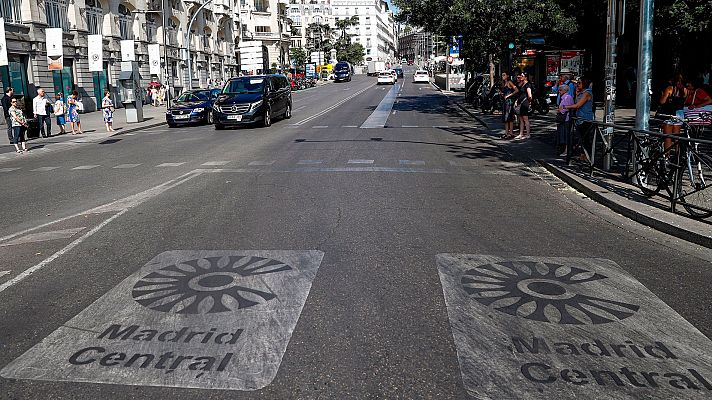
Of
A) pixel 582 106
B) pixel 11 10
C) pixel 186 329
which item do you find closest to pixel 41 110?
pixel 11 10

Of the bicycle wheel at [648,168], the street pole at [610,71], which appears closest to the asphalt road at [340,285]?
the bicycle wheel at [648,168]

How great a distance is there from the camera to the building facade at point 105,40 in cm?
3206

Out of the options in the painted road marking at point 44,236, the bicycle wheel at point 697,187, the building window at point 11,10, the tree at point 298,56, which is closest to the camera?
the painted road marking at point 44,236

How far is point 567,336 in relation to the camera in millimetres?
4305

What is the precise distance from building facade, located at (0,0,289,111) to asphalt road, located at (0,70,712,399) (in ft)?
79.1

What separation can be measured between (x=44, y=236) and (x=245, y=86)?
18032 millimetres

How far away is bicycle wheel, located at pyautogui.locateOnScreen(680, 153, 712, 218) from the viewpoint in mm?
7488

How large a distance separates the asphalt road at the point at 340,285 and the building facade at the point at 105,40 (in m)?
24.1

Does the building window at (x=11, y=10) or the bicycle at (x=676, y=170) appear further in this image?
the building window at (x=11, y=10)

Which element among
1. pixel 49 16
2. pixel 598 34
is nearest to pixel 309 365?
pixel 598 34

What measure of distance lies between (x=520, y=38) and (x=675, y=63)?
25.4ft

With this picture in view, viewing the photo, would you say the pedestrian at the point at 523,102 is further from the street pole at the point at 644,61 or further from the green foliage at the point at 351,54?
the green foliage at the point at 351,54

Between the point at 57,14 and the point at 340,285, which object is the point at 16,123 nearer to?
the point at 340,285

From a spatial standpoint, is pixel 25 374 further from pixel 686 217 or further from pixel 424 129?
pixel 424 129
